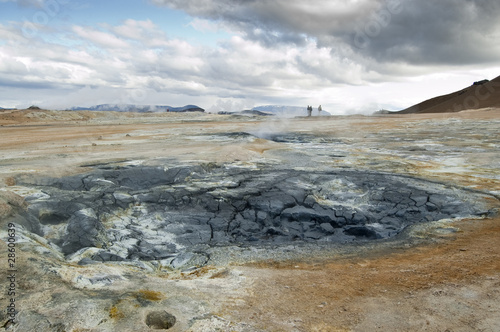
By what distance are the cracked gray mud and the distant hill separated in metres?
46.3

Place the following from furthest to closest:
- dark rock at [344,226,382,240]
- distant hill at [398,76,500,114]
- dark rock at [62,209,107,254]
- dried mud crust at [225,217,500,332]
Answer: distant hill at [398,76,500,114]
dark rock at [344,226,382,240]
dark rock at [62,209,107,254]
dried mud crust at [225,217,500,332]

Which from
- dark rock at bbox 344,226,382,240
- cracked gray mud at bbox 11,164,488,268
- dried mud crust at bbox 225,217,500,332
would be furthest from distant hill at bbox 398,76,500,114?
dried mud crust at bbox 225,217,500,332

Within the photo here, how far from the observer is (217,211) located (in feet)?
24.6

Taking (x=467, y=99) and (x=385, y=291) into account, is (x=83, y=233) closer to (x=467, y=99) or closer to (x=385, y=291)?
(x=385, y=291)

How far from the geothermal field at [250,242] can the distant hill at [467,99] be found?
151 feet

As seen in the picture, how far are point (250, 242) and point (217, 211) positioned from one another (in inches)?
52.5

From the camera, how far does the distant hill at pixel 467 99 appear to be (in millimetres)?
50094

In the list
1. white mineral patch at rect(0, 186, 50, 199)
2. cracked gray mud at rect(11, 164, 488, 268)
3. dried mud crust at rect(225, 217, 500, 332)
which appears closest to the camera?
dried mud crust at rect(225, 217, 500, 332)

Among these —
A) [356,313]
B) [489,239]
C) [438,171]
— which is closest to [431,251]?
[489,239]

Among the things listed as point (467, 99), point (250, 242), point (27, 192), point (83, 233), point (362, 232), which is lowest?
point (250, 242)

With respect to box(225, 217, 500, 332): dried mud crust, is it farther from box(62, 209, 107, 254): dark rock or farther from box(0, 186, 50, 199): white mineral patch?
box(0, 186, 50, 199): white mineral patch

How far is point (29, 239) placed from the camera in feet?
17.4

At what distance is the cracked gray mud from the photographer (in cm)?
619

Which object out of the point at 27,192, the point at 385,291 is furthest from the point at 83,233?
the point at 385,291
